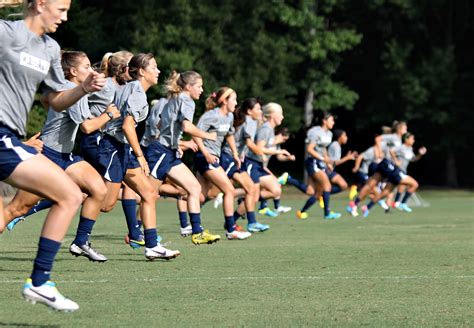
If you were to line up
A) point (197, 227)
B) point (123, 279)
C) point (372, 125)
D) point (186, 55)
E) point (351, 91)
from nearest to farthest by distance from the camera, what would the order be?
point (123, 279) < point (197, 227) < point (186, 55) < point (351, 91) < point (372, 125)

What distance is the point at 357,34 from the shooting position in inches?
1943

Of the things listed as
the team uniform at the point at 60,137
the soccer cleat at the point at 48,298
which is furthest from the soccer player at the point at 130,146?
the soccer cleat at the point at 48,298

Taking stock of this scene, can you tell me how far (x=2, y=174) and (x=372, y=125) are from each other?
4519cm

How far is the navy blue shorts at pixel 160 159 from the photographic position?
13820 mm

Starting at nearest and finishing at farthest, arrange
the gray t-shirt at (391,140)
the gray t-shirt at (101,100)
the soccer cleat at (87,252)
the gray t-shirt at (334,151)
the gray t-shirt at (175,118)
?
the soccer cleat at (87,252), the gray t-shirt at (101,100), the gray t-shirt at (175,118), the gray t-shirt at (391,140), the gray t-shirt at (334,151)

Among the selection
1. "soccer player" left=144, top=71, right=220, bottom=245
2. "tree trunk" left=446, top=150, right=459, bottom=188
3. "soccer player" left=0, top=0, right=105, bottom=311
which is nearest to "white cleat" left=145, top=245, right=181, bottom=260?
"soccer player" left=144, top=71, right=220, bottom=245

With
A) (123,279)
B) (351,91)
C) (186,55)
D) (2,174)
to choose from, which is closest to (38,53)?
(2,174)

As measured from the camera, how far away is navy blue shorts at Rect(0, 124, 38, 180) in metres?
7.59

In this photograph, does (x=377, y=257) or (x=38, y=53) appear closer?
(x=38, y=53)

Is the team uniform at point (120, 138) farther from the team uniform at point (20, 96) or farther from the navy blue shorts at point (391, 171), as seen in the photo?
the navy blue shorts at point (391, 171)

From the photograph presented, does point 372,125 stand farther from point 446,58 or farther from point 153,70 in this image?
point 153,70

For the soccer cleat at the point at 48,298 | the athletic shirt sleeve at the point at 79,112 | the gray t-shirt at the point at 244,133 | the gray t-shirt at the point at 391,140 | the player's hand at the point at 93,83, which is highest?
the player's hand at the point at 93,83

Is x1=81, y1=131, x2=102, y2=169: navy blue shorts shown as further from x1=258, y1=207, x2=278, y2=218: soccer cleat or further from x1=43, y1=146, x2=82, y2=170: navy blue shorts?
x1=258, y1=207, x2=278, y2=218: soccer cleat

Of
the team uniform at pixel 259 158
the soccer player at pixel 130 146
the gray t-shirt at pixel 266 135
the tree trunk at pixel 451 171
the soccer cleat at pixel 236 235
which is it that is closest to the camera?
the soccer player at pixel 130 146
